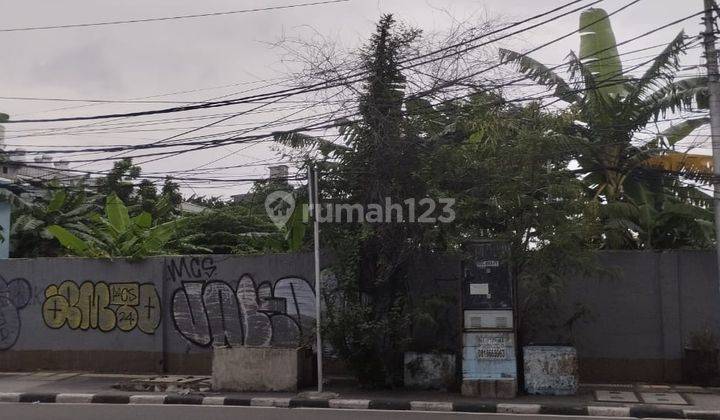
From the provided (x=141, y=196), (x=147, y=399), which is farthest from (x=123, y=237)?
(x=141, y=196)

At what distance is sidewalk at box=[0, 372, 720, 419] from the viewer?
1093cm

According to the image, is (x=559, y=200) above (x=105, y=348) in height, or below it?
above

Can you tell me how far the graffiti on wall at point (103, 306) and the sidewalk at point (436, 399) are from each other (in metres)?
1.71

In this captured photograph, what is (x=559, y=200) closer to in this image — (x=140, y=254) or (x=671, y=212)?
(x=671, y=212)

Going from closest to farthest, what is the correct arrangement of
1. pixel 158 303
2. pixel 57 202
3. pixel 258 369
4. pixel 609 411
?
pixel 609 411, pixel 258 369, pixel 158 303, pixel 57 202

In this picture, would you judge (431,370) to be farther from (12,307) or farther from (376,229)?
A: (12,307)

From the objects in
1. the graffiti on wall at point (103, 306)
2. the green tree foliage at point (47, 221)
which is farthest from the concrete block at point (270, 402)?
the green tree foliage at point (47, 221)

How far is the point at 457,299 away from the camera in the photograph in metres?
13.2

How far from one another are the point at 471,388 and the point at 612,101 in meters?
6.81

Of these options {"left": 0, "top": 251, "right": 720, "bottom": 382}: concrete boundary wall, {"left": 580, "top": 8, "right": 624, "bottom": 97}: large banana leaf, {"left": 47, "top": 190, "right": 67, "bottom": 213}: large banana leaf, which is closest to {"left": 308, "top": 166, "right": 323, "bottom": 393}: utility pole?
{"left": 0, "top": 251, "right": 720, "bottom": 382}: concrete boundary wall

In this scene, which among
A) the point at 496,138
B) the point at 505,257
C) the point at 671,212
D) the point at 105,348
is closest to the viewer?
the point at 505,257

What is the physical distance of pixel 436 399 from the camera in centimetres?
1183

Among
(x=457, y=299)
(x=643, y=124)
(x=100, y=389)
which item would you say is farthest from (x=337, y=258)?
(x=643, y=124)

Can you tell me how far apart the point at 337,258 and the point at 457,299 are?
7.02 feet
